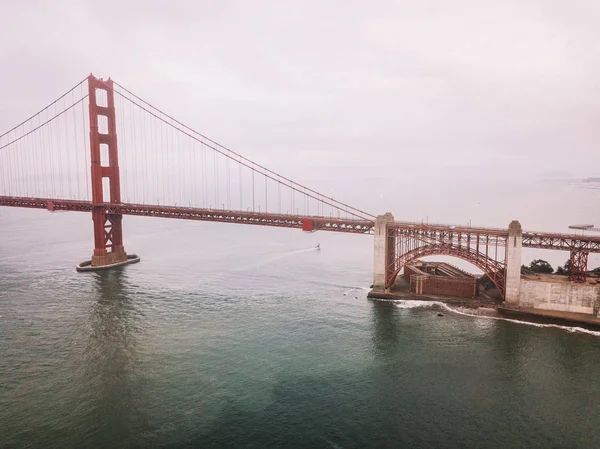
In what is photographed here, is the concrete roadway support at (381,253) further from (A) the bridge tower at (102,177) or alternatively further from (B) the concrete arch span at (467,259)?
(A) the bridge tower at (102,177)

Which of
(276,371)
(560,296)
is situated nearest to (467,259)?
(560,296)

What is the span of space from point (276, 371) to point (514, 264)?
35150 mm

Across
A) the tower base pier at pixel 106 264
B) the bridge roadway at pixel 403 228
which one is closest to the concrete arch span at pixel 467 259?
the bridge roadway at pixel 403 228

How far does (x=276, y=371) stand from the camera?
128 feet

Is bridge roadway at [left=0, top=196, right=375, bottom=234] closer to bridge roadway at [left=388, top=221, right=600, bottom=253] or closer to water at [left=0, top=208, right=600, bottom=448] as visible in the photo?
bridge roadway at [left=388, top=221, right=600, bottom=253]

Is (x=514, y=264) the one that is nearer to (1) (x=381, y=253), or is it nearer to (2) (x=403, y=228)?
(2) (x=403, y=228)

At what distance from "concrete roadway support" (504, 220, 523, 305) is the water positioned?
5.64m

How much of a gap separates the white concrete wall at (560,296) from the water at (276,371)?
537 centimetres

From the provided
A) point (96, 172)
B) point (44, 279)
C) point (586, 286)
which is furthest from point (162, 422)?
point (96, 172)

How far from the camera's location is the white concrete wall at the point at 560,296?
168ft

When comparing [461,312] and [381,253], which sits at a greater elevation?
[381,253]

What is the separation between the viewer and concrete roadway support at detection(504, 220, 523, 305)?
178 feet

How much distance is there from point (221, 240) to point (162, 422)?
102757mm

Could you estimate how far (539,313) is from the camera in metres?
52.8
